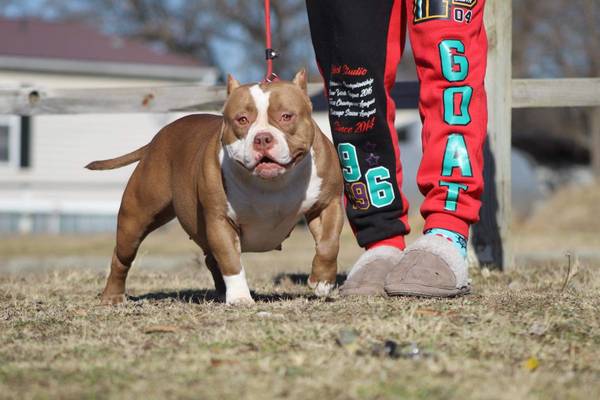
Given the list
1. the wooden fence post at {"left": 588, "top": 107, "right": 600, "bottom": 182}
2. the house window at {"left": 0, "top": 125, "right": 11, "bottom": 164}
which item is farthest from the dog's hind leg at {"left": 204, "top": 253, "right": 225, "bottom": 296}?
the wooden fence post at {"left": 588, "top": 107, "right": 600, "bottom": 182}

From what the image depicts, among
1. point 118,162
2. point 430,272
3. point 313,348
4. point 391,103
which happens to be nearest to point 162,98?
point 118,162

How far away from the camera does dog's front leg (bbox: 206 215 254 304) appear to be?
4254 millimetres

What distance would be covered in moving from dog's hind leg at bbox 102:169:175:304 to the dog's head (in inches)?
31.0

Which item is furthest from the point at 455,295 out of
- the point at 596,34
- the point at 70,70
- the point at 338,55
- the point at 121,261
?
the point at 596,34

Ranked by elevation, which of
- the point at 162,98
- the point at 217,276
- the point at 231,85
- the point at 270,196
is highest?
the point at 162,98

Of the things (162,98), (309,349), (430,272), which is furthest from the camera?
(162,98)

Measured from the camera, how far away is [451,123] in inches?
166

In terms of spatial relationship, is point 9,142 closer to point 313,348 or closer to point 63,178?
point 63,178

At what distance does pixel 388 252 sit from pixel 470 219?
465 millimetres

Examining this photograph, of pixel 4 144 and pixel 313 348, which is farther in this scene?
pixel 4 144

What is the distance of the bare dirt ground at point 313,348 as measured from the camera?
2.65m

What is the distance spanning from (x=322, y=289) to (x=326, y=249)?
7.0 inches

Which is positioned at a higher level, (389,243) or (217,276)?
(389,243)

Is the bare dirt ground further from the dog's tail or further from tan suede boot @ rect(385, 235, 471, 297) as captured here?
the dog's tail
